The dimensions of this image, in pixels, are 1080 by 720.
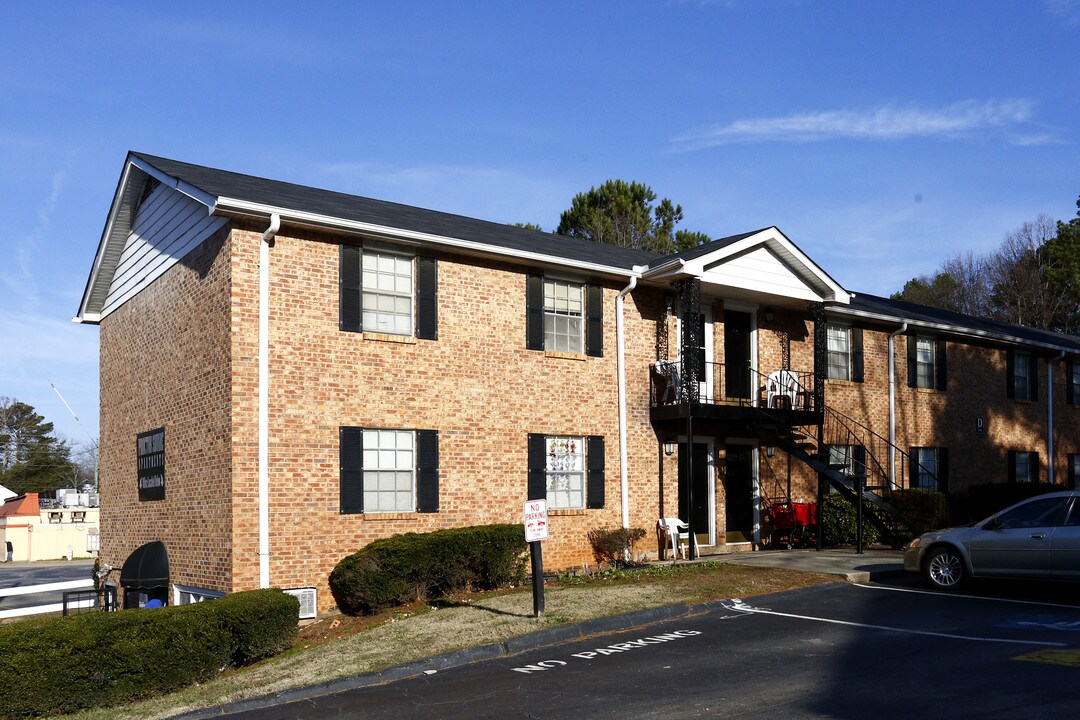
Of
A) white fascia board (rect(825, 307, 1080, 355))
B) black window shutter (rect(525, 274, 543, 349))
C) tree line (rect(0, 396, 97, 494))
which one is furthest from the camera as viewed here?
tree line (rect(0, 396, 97, 494))

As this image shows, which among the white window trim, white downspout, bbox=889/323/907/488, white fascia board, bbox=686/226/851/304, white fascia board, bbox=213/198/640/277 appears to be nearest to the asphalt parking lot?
the white window trim

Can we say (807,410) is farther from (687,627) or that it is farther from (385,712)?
(385,712)

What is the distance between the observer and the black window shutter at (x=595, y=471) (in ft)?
61.8

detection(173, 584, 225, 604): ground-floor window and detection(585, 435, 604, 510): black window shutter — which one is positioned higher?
detection(585, 435, 604, 510): black window shutter

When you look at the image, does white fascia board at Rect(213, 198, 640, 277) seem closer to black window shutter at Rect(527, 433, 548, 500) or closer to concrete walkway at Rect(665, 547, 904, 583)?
black window shutter at Rect(527, 433, 548, 500)

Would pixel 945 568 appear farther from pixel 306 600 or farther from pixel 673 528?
pixel 306 600

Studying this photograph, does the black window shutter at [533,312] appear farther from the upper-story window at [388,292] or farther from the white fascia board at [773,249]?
the white fascia board at [773,249]

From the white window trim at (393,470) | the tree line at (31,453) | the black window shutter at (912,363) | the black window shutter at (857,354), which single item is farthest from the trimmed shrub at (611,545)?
the tree line at (31,453)

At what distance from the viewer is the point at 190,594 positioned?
16484mm

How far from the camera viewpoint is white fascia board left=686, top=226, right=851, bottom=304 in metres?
19.5

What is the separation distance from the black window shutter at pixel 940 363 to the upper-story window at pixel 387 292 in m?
15.0

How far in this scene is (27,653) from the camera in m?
10.5

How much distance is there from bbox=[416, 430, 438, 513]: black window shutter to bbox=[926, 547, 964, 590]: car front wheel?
25.4ft

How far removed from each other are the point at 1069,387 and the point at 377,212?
76.4 feet
